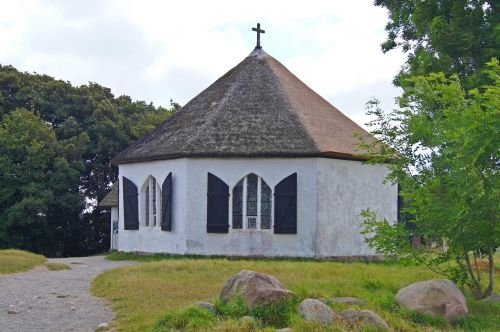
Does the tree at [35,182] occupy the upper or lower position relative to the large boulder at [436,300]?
upper

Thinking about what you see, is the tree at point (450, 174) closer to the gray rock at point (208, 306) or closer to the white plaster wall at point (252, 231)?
the gray rock at point (208, 306)

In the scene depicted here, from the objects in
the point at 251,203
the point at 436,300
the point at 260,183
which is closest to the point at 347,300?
the point at 436,300

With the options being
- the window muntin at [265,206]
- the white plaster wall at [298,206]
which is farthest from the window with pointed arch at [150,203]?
the window muntin at [265,206]

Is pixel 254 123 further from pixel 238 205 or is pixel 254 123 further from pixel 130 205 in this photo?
pixel 130 205

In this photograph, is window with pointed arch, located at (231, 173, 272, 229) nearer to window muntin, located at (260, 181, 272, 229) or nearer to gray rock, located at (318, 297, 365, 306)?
window muntin, located at (260, 181, 272, 229)

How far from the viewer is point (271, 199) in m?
21.1

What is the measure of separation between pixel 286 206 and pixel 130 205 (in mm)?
6722

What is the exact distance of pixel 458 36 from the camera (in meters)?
18.2

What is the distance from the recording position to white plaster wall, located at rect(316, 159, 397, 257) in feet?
68.7

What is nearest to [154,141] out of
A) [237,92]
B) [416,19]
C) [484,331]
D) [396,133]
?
[237,92]

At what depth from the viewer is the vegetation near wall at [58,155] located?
106ft

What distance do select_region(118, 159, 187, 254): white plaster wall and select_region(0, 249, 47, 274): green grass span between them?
3.61 m

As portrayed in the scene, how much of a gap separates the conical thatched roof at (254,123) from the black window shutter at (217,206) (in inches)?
41.6

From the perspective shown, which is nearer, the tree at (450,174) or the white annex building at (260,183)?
the tree at (450,174)
